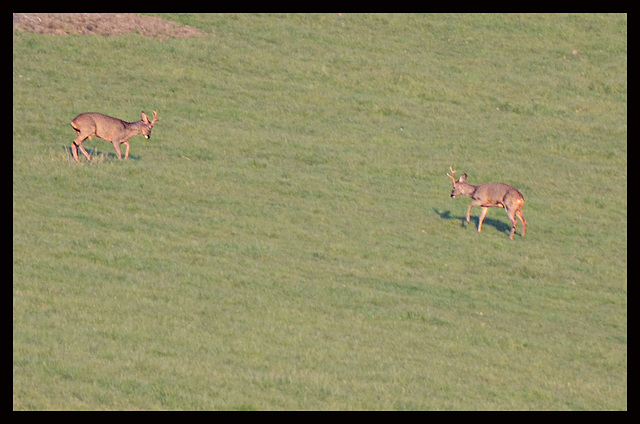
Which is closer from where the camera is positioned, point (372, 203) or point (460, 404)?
point (460, 404)

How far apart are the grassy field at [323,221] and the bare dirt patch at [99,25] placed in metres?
0.91

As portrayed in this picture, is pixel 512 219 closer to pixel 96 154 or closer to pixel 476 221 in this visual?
pixel 476 221

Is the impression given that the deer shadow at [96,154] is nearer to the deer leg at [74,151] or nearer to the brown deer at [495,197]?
the deer leg at [74,151]

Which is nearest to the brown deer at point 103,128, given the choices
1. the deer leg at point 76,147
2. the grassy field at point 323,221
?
the deer leg at point 76,147

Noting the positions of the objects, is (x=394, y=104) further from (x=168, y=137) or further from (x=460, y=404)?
(x=460, y=404)

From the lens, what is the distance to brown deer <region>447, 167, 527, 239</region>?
26609 millimetres

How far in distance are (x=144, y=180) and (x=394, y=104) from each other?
13410mm

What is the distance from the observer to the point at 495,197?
26.9m

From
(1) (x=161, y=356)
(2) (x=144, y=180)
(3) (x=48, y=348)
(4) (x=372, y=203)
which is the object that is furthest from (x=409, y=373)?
(2) (x=144, y=180)

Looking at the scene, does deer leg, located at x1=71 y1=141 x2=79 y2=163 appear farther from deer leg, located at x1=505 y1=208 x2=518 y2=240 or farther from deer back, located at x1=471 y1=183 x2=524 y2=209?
deer leg, located at x1=505 y1=208 x2=518 y2=240

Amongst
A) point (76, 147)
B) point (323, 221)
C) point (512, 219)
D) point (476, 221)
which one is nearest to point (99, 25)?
point (76, 147)

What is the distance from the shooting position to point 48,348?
18.0 m

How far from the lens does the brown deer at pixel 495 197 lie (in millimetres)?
26609

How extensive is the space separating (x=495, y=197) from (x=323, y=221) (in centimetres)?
508
